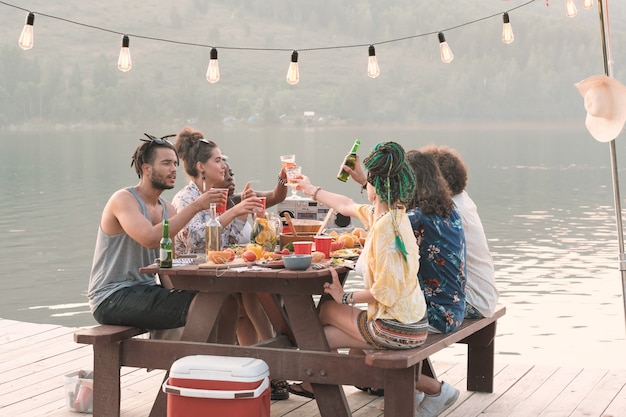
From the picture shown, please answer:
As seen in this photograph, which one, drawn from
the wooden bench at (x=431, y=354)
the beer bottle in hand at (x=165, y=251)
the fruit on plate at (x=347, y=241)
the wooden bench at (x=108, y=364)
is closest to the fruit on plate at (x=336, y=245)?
the fruit on plate at (x=347, y=241)

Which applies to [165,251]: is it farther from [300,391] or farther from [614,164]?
[614,164]

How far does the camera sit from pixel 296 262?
3.62 metres

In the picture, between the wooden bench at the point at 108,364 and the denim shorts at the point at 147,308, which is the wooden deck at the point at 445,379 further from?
the denim shorts at the point at 147,308

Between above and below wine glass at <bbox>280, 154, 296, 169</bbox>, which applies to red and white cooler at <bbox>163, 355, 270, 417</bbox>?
below

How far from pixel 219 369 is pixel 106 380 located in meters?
0.67

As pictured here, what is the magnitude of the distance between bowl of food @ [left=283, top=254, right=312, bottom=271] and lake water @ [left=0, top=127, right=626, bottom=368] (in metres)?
3.76

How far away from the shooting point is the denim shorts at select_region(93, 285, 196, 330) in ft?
12.8

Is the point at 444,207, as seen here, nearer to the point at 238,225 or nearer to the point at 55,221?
the point at 238,225

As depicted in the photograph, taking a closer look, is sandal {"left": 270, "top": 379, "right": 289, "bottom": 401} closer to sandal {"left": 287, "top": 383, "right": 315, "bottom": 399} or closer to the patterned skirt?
sandal {"left": 287, "top": 383, "right": 315, "bottom": 399}

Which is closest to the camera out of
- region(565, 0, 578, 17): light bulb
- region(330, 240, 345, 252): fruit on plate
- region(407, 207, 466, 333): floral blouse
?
region(407, 207, 466, 333): floral blouse

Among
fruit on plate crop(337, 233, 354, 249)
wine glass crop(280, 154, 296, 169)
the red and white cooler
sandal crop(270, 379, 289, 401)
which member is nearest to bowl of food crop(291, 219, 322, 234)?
fruit on plate crop(337, 233, 354, 249)

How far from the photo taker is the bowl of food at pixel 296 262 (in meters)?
3.62

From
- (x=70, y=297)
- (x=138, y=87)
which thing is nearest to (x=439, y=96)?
(x=138, y=87)

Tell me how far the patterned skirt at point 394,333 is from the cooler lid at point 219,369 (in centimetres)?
42
